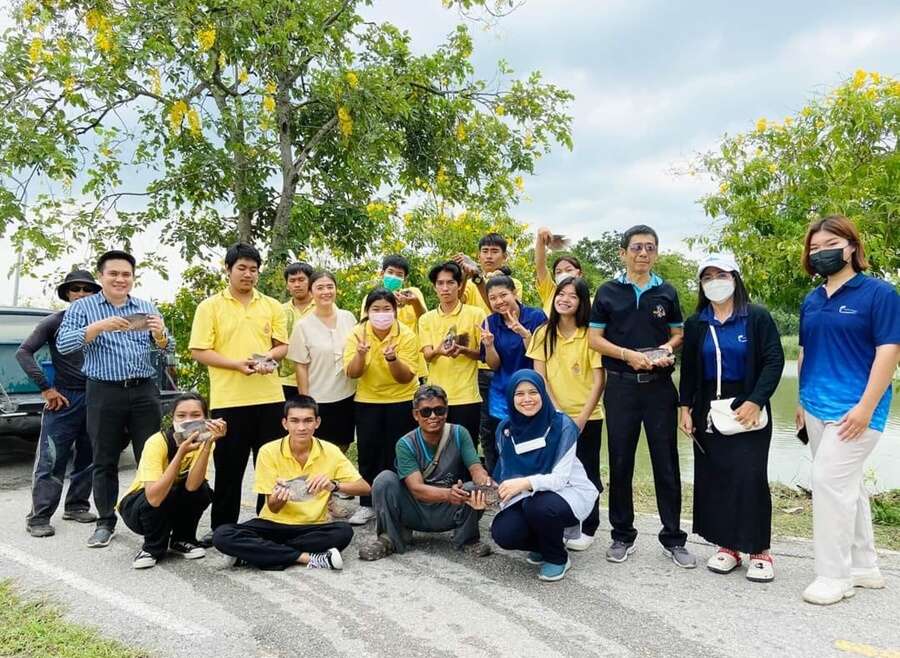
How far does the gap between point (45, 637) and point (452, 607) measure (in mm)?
1850

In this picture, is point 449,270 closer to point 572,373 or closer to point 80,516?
point 572,373

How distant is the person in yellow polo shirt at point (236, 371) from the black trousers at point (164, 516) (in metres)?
0.18

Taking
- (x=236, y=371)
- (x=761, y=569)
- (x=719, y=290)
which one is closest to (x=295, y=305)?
(x=236, y=371)

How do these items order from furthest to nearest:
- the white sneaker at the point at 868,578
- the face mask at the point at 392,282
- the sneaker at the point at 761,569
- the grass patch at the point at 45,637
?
the face mask at the point at 392,282 < the sneaker at the point at 761,569 < the white sneaker at the point at 868,578 < the grass patch at the point at 45,637

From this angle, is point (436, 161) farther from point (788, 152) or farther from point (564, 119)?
point (788, 152)

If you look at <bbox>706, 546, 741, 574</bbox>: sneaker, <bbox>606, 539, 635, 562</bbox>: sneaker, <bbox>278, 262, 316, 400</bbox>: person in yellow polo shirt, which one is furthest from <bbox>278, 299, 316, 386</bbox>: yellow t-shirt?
<bbox>706, 546, 741, 574</bbox>: sneaker

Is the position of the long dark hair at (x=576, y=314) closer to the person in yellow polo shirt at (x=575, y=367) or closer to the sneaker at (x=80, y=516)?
the person in yellow polo shirt at (x=575, y=367)

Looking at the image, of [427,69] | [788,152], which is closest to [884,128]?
[788,152]

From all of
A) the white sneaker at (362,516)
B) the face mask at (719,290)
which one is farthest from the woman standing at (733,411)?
the white sneaker at (362,516)

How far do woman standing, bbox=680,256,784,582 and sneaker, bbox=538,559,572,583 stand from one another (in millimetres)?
875

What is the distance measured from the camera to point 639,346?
4.23m

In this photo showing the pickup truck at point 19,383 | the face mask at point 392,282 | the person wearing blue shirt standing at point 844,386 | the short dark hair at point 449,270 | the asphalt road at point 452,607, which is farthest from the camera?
the pickup truck at point 19,383

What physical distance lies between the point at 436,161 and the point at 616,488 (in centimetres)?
680

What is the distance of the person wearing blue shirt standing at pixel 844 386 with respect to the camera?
3.62 meters
